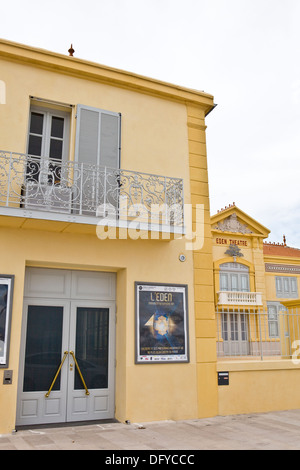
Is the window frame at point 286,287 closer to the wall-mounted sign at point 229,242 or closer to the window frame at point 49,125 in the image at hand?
the wall-mounted sign at point 229,242

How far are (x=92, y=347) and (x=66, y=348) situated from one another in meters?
0.50

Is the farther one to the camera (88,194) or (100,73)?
(100,73)

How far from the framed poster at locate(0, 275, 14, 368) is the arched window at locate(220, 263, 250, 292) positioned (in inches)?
660

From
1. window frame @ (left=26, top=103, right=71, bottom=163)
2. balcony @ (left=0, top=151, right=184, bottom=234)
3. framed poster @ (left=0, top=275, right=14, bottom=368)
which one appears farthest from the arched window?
framed poster @ (left=0, top=275, right=14, bottom=368)

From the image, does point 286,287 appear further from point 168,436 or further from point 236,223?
point 168,436

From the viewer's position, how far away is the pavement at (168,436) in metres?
5.62

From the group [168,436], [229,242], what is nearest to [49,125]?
[168,436]

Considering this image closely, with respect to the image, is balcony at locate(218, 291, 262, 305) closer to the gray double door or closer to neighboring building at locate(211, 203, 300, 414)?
neighboring building at locate(211, 203, 300, 414)

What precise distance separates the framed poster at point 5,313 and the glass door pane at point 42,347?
610 millimetres

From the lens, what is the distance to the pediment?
23.2 meters

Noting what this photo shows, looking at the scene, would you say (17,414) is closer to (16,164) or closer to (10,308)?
(10,308)

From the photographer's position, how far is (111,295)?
7961 millimetres

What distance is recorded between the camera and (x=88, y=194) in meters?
7.50

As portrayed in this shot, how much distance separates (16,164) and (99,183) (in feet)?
4.90
